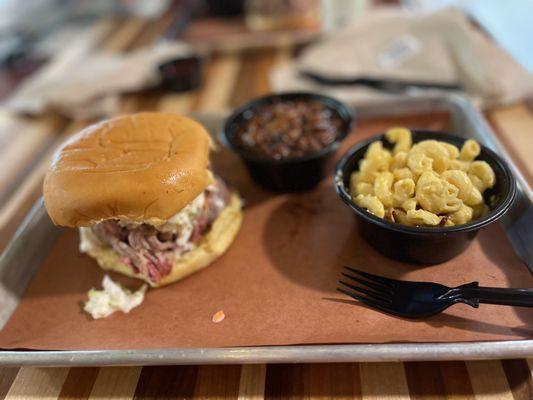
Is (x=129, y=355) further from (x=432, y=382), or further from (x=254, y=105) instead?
(x=254, y=105)

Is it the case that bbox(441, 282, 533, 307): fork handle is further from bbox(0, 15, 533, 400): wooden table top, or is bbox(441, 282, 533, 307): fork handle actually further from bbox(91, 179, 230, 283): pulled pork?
bbox(91, 179, 230, 283): pulled pork

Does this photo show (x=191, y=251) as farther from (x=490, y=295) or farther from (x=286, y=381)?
(x=490, y=295)

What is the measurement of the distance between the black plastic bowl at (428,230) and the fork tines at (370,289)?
0.12 meters

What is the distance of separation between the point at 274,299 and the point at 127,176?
593mm

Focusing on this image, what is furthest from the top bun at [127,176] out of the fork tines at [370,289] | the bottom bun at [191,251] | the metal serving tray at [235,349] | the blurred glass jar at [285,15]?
the blurred glass jar at [285,15]

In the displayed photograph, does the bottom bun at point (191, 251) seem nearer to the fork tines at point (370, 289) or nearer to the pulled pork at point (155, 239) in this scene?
the pulled pork at point (155, 239)

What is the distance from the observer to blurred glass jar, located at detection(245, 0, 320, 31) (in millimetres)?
3232

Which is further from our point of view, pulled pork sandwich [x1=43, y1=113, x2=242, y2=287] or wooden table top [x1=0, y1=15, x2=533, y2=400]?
pulled pork sandwich [x1=43, y1=113, x2=242, y2=287]

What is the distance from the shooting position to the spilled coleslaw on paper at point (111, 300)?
→ 4.37 feet

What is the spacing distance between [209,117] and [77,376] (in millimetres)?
1311

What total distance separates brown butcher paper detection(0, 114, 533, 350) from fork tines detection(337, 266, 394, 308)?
28 mm

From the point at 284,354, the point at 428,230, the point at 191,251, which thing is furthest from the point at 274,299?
the point at 428,230

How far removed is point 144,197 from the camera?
1.25 meters

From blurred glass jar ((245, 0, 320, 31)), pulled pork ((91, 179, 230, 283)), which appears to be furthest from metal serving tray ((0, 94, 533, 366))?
blurred glass jar ((245, 0, 320, 31))
